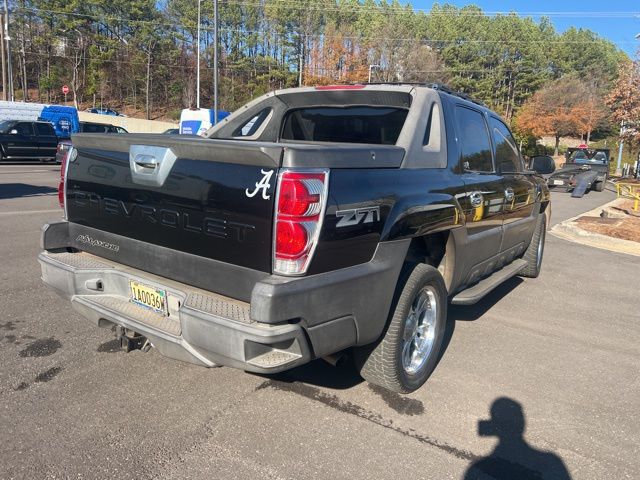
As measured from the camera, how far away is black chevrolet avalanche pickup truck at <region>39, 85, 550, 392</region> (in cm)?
253

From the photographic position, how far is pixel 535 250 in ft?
21.8

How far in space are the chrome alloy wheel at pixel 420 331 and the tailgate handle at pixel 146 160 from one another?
1.84 m

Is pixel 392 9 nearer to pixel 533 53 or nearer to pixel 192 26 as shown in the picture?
pixel 533 53

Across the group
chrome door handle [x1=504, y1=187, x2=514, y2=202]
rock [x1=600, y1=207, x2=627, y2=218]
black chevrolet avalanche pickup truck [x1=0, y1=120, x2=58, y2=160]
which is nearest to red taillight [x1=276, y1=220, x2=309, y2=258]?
chrome door handle [x1=504, y1=187, x2=514, y2=202]

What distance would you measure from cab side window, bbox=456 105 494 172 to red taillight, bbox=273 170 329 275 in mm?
2003

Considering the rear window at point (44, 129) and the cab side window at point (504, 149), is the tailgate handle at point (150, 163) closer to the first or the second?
the cab side window at point (504, 149)

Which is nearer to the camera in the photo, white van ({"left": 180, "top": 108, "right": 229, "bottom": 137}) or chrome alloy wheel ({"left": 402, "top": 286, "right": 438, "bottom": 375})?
chrome alloy wheel ({"left": 402, "top": 286, "right": 438, "bottom": 375})

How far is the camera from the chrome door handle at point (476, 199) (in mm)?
4142

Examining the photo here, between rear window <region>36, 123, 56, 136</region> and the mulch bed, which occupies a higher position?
rear window <region>36, 123, 56, 136</region>

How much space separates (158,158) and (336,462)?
75.7 inches

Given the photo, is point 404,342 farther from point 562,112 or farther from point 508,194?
point 562,112

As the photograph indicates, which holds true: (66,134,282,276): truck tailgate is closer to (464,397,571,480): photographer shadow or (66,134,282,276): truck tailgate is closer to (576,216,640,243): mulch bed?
(464,397,571,480): photographer shadow

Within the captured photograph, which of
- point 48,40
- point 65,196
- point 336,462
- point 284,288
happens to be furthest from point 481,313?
point 48,40

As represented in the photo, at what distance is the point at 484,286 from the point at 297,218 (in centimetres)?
269
